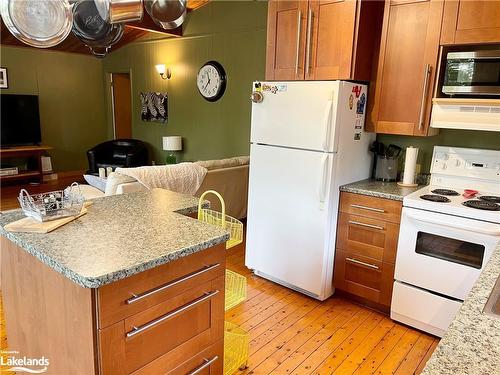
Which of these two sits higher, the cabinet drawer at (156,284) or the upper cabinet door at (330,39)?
the upper cabinet door at (330,39)

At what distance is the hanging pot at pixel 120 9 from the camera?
5.86 feet

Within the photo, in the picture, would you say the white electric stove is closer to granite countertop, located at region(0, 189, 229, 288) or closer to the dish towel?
granite countertop, located at region(0, 189, 229, 288)

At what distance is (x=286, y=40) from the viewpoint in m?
2.92

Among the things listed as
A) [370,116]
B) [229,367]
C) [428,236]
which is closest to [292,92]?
[370,116]

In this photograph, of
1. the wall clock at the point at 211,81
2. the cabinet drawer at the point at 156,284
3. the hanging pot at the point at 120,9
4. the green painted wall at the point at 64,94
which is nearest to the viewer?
the cabinet drawer at the point at 156,284

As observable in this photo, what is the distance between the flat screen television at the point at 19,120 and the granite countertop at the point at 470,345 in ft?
22.6

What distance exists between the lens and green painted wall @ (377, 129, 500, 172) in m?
2.64

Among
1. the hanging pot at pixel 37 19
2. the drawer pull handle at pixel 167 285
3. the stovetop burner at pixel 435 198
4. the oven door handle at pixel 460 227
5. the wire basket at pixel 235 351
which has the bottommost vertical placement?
the wire basket at pixel 235 351

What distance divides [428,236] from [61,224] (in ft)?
7.02

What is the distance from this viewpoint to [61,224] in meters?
1.59

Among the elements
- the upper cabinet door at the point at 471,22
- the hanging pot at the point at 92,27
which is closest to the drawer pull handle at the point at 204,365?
the hanging pot at the point at 92,27

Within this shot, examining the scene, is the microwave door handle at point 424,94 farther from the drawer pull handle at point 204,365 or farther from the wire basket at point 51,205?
the wire basket at point 51,205

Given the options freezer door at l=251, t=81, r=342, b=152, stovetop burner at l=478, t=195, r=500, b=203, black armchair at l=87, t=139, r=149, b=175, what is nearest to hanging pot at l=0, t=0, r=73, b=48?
freezer door at l=251, t=81, r=342, b=152

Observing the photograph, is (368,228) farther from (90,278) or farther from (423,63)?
(90,278)
